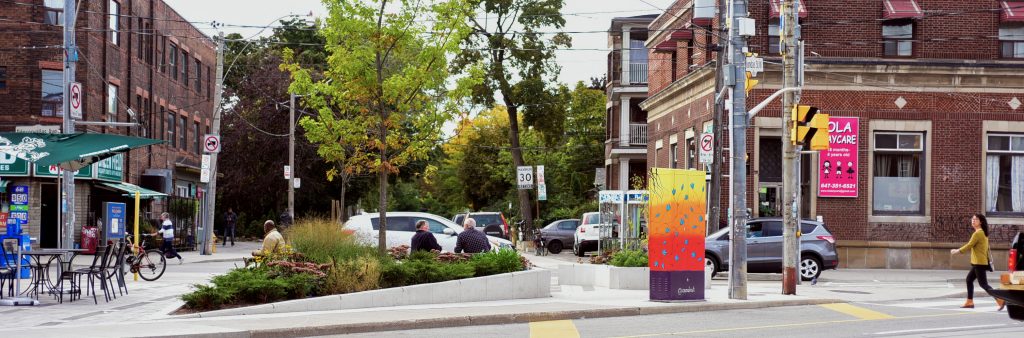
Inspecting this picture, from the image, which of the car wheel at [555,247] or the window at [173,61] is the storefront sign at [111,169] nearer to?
the window at [173,61]

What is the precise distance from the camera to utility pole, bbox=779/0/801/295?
22.5 m

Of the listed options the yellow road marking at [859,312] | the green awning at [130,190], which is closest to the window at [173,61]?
the green awning at [130,190]

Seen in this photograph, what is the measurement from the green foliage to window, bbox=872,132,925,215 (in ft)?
41.9

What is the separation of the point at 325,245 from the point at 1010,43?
23.6 metres

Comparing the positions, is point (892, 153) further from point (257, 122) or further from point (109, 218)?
point (257, 122)

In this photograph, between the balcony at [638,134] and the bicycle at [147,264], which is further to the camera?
the balcony at [638,134]

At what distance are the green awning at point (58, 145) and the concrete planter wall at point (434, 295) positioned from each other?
401 cm

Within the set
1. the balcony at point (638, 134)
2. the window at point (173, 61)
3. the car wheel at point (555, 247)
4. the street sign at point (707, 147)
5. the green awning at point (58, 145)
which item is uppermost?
the window at point (173, 61)

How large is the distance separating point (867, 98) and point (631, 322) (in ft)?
64.4

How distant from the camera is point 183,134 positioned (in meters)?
52.0

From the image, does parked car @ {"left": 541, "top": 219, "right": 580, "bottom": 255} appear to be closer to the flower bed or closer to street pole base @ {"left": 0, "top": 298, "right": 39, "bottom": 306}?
the flower bed

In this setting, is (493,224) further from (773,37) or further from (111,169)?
(111,169)

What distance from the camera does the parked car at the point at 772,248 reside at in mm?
28281

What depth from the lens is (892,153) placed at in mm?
35125
